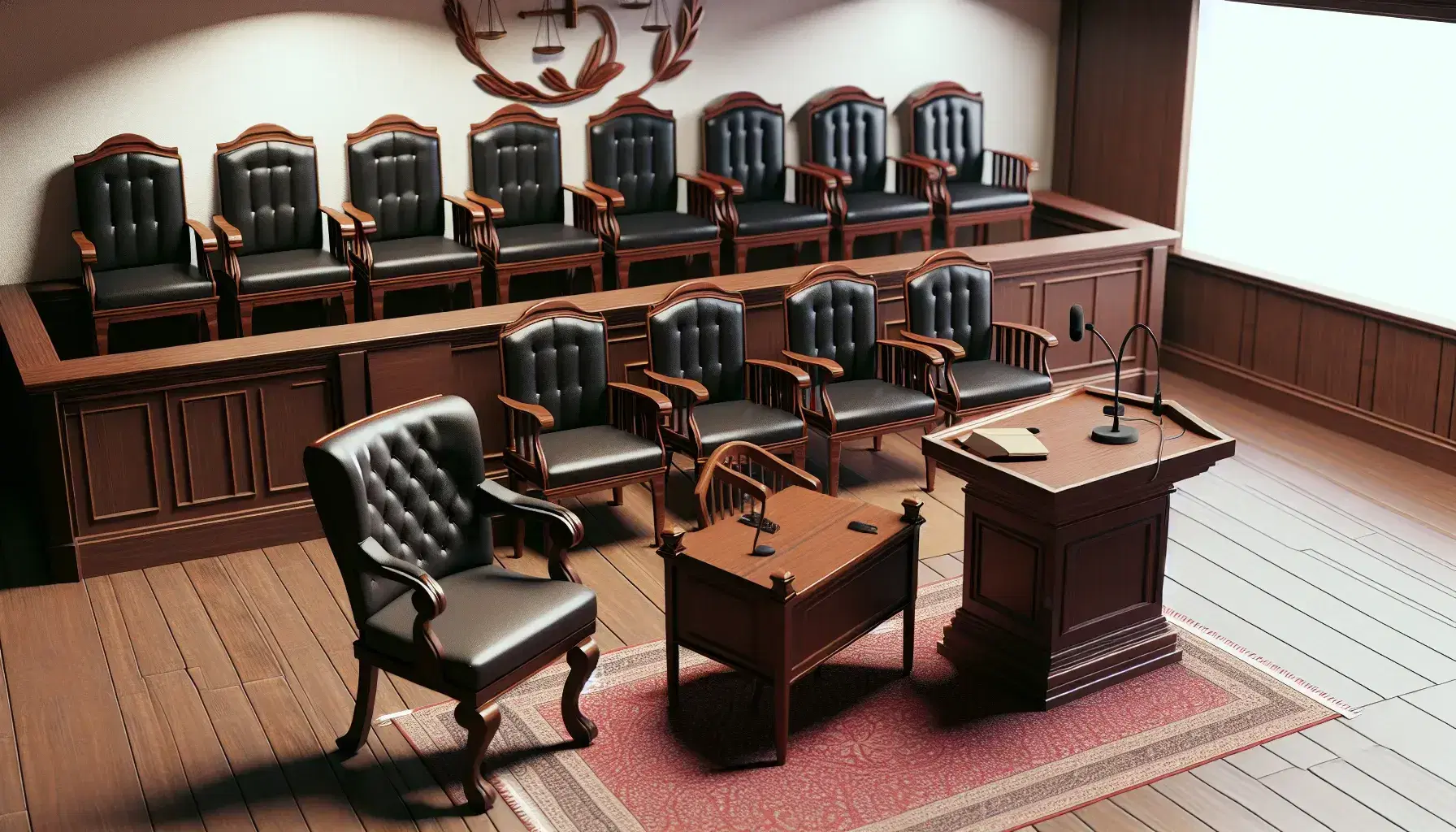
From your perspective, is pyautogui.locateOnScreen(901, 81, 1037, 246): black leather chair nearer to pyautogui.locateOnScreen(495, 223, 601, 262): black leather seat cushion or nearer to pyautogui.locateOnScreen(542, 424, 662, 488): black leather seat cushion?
pyautogui.locateOnScreen(495, 223, 601, 262): black leather seat cushion

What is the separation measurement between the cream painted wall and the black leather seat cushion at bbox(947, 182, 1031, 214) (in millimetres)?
624

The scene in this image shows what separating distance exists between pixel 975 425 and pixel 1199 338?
12.0ft

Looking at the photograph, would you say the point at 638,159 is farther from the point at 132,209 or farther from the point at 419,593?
the point at 419,593

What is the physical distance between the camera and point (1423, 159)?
7.07m

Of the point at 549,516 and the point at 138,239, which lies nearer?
the point at 549,516

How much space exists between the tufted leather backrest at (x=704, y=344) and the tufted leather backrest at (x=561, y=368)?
0.25 meters

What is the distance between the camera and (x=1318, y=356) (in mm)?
7539

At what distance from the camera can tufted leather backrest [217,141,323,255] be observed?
726 cm

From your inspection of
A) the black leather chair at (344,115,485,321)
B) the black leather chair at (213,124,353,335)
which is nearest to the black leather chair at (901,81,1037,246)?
the black leather chair at (344,115,485,321)

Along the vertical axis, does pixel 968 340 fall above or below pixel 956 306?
below

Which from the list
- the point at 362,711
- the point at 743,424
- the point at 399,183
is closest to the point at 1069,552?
the point at 743,424

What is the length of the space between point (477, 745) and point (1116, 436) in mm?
2240

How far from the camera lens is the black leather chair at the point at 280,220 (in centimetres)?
702

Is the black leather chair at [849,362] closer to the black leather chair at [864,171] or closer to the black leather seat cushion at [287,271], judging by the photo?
the black leather chair at [864,171]
